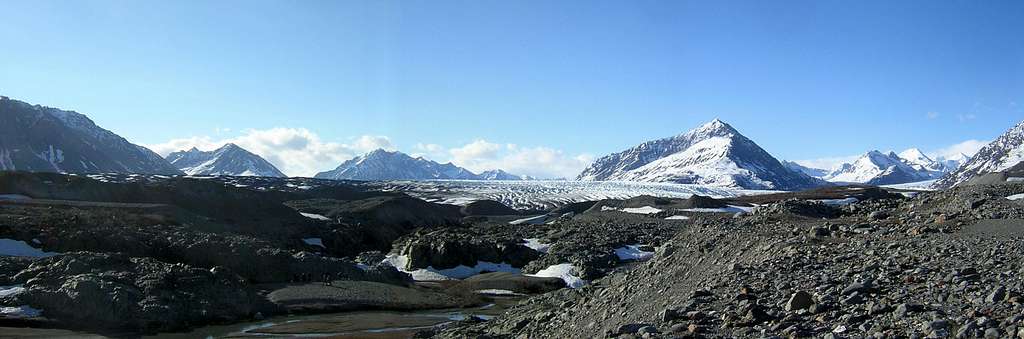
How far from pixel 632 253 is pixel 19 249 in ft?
173

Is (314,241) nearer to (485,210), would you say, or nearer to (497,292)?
(497,292)

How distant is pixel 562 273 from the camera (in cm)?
6103

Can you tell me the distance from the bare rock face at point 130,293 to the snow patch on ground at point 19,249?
872 cm

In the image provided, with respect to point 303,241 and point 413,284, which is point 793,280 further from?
point 303,241

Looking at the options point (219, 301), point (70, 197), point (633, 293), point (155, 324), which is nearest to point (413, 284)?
point (219, 301)

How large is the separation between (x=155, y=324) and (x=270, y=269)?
1697 cm

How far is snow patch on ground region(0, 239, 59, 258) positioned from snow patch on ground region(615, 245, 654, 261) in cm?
4806

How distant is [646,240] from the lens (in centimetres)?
7912

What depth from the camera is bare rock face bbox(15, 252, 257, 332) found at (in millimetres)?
34844

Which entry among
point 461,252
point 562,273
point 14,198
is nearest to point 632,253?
point 562,273

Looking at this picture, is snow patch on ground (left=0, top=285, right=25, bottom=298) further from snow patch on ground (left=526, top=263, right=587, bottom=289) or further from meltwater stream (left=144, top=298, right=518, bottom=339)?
snow patch on ground (left=526, top=263, right=587, bottom=289)

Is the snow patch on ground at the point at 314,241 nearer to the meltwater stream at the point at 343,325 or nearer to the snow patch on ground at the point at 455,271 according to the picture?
the snow patch on ground at the point at 455,271

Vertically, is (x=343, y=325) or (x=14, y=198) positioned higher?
(x=14, y=198)

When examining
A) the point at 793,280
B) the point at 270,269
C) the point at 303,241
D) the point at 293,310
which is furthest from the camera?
the point at 303,241
